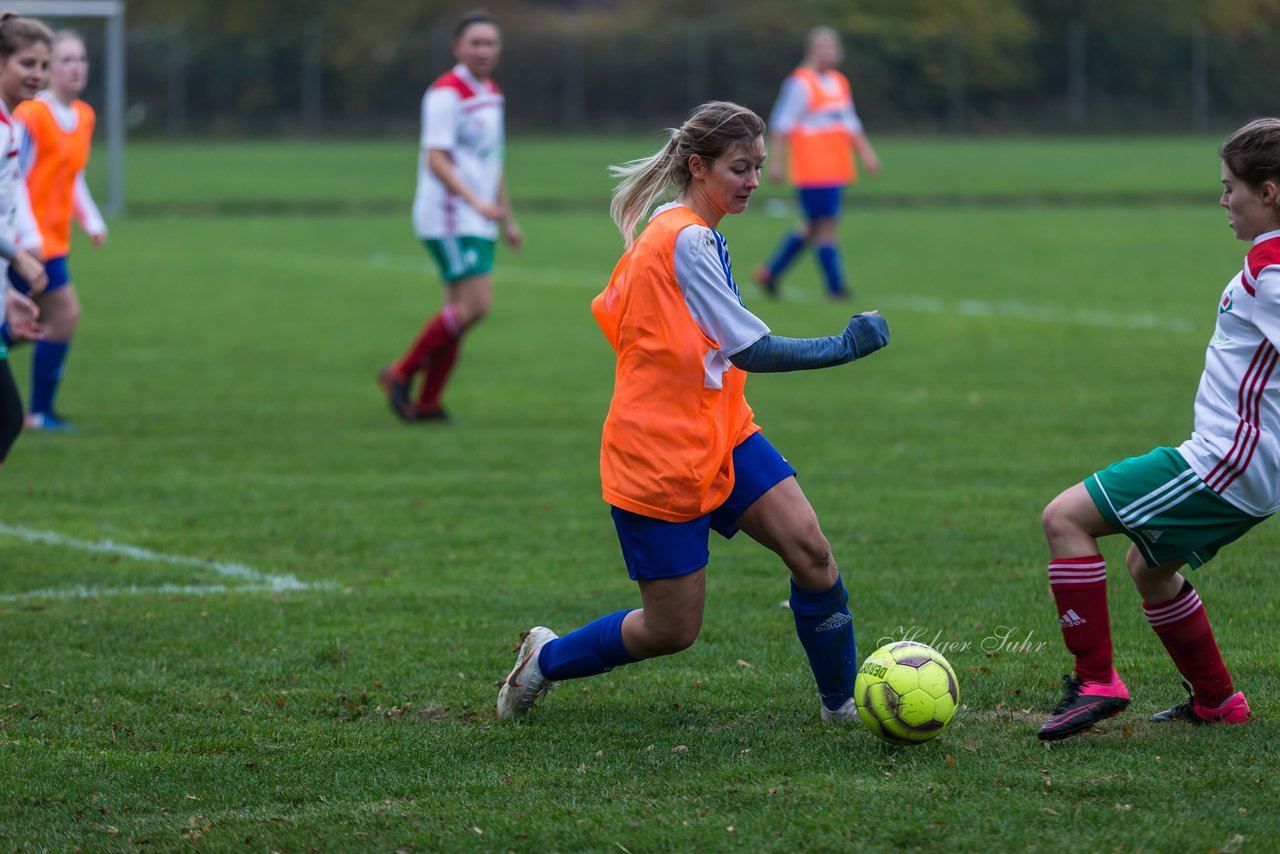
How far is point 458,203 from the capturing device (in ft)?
32.9

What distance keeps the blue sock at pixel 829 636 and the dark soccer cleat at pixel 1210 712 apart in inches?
32.8

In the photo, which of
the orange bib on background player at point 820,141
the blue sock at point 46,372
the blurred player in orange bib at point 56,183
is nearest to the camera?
the blurred player in orange bib at point 56,183

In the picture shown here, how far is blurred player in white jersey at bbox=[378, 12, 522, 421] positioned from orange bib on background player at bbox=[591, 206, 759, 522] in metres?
5.56

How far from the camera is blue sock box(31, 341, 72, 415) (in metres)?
9.75

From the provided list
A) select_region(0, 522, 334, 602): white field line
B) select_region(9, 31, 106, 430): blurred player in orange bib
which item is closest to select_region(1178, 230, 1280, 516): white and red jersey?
select_region(0, 522, 334, 602): white field line

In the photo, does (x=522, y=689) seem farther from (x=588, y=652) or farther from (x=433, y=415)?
(x=433, y=415)

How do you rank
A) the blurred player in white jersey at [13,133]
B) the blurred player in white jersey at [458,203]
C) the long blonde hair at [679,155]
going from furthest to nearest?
1. the blurred player in white jersey at [458,203]
2. the blurred player in white jersey at [13,133]
3. the long blonde hair at [679,155]

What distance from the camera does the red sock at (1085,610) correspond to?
14.4 feet

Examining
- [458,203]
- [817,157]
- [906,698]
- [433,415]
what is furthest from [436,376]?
[817,157]

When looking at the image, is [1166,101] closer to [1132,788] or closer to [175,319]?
[175,319]

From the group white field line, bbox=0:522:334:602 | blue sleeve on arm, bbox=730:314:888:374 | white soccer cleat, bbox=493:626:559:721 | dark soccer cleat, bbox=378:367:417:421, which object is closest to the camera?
blue sleeve on arm, bbox=730:314:888:374

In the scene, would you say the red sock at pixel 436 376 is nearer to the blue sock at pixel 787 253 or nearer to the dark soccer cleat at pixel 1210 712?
the dark soccer cleat at pixel 1210 712

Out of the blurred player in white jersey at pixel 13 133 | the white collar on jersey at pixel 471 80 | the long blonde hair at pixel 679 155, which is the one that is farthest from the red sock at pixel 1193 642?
the white collar on jersey at pixel 471 80

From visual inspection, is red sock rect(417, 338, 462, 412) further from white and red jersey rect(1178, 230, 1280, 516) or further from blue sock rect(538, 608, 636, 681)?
white and red jersey rect(1178, 230, 1280, 516)
